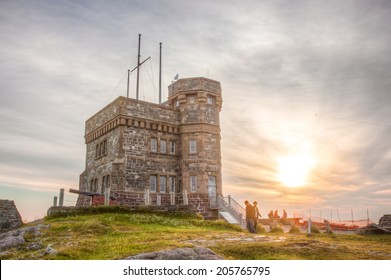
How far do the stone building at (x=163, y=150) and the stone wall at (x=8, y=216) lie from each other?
7.62 m

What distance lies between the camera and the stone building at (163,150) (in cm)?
2319

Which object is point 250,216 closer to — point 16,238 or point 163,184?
point 163,184

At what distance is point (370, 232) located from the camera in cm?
1736

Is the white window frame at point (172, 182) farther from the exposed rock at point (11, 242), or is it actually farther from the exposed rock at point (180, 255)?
the exposed rock at point (180, 255)

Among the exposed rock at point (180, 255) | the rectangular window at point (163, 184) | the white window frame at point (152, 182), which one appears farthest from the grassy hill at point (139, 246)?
the rectangular window at point (163, 184)

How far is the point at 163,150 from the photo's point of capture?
2567cm

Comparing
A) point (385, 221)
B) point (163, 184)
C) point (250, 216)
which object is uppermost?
point (163, 184)

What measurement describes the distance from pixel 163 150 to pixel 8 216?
12501 millimetres

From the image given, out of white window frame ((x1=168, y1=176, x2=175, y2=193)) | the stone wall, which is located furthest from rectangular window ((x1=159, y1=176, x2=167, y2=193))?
the stone wall

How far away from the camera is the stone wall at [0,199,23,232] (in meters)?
14.3

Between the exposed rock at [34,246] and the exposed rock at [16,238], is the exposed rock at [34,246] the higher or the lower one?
the lower one

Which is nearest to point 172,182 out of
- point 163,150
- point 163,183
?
point 163,183

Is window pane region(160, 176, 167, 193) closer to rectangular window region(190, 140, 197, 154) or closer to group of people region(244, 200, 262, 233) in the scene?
rectangular window region(190, 140, 197, 154)

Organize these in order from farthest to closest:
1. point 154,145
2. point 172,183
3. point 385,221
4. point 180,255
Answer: point 172,183, point 154,145, point 385,221, point 180,255
